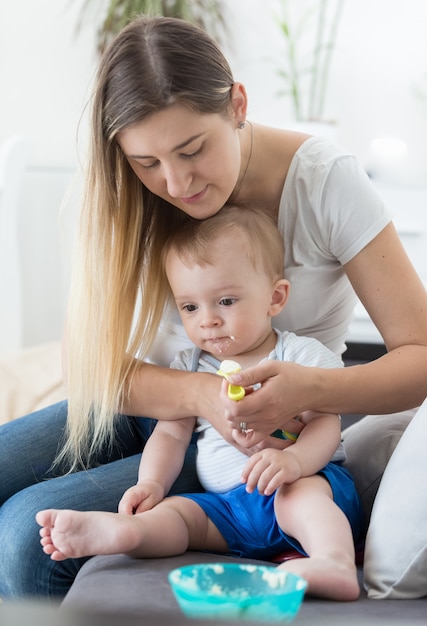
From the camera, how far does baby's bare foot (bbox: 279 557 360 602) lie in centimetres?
106

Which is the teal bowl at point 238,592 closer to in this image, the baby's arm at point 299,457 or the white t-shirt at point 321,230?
the baby's arm at point 299,457

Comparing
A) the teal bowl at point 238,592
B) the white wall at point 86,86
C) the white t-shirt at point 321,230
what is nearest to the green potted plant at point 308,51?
the white wall at point 86,86

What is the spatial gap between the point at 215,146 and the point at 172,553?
64 cm

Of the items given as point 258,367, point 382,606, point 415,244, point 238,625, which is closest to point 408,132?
point 415,244

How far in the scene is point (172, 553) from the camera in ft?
4.14

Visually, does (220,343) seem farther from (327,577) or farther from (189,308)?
(327,577)

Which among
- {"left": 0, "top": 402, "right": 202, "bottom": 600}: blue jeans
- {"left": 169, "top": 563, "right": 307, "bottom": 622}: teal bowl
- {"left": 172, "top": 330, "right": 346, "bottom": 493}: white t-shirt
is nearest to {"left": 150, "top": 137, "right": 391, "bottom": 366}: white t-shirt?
{"left": 172, "top": 330, "right": 346, "bottom": 493}: white t-shirt

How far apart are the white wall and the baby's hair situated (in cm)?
182

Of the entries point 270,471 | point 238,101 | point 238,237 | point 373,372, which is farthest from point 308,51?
point 270,471

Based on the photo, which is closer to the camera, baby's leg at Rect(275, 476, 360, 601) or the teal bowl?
the teal bowl

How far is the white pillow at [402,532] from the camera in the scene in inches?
45.0

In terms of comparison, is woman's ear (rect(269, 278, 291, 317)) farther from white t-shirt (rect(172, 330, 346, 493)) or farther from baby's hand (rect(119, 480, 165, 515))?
baby's hand (rect(119, 480, 165, 515))

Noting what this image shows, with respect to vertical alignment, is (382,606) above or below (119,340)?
below

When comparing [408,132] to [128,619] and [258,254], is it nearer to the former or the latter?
[258,254]
